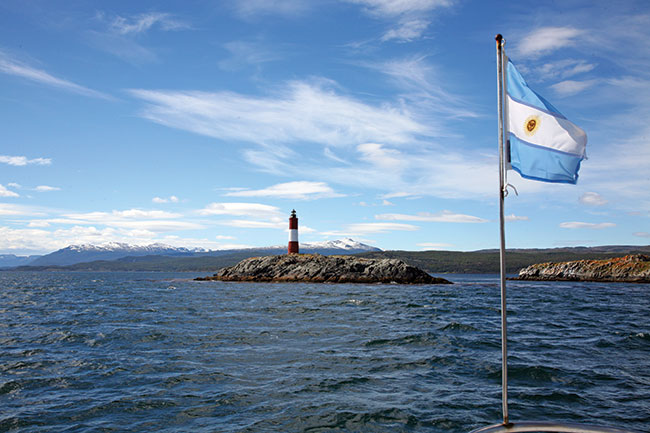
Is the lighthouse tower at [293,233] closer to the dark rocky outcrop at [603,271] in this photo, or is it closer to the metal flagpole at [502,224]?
the dark rocky outcrop at [603,271]

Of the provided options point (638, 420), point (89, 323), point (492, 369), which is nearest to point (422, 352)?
point (492, 369)

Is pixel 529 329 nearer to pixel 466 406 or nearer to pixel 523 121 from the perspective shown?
pixel 466 406

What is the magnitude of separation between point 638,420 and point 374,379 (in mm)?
6939

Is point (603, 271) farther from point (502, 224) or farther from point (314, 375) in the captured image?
point (502, 224)

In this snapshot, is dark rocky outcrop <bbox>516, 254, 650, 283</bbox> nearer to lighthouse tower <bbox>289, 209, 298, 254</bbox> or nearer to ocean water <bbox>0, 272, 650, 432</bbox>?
lighthouse tower <bbox>289, 209, 298, 254</bbox>

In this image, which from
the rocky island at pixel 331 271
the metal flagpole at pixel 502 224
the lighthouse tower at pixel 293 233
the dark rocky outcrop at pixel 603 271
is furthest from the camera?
the dark rocky outcrop at pixel 603 271

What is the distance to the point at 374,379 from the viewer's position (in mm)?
14398

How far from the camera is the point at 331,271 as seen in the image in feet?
296

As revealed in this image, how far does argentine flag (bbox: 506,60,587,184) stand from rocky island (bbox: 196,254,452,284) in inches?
3086

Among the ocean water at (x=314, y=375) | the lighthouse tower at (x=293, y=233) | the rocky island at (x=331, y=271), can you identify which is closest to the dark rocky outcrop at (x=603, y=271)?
the rocky island at (x=331, y=271)

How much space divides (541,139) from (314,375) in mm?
10267

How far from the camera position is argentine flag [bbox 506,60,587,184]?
26.5 ft

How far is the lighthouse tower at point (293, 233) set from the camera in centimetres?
9631

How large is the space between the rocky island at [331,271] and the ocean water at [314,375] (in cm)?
6027
